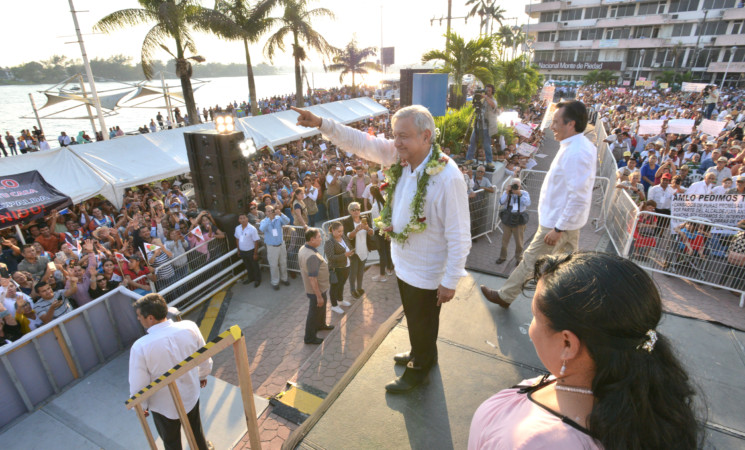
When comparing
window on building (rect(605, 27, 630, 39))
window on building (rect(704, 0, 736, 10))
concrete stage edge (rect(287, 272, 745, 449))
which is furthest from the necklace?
window on building (rect(605, 27, 630, 39))

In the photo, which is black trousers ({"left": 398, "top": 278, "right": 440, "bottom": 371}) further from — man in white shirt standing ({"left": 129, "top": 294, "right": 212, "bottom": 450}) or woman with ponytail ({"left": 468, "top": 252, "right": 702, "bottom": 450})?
man in white shirt standing ({"left": 129, "top": 294, "right": 212, "bottom": 450})

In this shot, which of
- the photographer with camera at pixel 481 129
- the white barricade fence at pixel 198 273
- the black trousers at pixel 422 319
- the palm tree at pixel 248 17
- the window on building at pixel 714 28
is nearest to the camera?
the black trousers at pixel 422 319

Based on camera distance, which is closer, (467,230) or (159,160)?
(467,230)

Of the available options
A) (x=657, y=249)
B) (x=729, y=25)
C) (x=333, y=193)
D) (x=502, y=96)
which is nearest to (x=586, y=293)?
(x=657, y=249)

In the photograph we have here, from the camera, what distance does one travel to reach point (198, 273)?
729 centimetres

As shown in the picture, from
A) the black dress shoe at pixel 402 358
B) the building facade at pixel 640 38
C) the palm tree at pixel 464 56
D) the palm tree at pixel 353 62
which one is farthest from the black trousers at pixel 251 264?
the building facade at pixel 640 38

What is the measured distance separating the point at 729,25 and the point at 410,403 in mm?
73228

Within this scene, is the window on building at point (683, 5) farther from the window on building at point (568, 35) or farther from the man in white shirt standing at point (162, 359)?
the man in white shirt standing at point (162, 359)

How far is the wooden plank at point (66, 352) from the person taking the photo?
5.11 m

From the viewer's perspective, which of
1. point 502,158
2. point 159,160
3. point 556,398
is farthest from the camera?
point 502,158

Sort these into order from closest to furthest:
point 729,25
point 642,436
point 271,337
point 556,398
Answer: point 642,436 → point 556,398 → point 271,337 → point 729,25

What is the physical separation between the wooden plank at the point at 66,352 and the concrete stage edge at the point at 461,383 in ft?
14.7

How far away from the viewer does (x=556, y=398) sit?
3.75ft

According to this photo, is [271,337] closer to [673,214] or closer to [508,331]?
[508,331]
